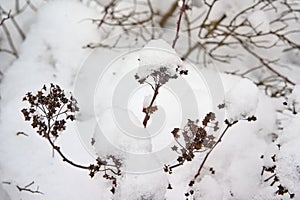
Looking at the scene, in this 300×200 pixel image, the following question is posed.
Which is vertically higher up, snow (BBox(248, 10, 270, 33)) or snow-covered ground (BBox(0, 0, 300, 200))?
snow (BBox(248, 10, 270, 33))

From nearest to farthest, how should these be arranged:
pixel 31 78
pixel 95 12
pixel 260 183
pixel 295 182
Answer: pixel 295 182
pixel 260 183
pixel 31 78
pixel 95 12

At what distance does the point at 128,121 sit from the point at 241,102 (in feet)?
1.22

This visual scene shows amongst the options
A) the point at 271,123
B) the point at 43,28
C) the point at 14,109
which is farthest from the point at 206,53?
the point at 14,109

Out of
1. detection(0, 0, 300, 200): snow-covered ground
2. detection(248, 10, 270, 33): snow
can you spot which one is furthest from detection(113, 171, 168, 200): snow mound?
detection(248, 10, 270, 33): snow

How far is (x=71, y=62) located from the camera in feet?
6.06

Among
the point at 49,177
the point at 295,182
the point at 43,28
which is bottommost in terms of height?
the point at 49,177

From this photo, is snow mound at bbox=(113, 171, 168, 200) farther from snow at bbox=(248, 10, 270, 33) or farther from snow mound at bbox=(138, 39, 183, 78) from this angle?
snow at bbox=(248, 10, 270, 33)

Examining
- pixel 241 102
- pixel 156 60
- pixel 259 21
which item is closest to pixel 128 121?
pixel 156 60

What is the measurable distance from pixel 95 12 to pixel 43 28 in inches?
10.7

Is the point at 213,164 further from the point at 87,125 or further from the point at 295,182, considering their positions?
the point at 87,125

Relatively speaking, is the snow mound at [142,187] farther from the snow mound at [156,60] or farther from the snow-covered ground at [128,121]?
the snow mound at [156,60]

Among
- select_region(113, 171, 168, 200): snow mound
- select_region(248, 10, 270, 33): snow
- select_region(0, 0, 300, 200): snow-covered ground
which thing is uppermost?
select_region(248, 10, 270, 33): snow

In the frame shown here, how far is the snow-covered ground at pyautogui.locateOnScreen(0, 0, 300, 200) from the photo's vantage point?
1.23 m

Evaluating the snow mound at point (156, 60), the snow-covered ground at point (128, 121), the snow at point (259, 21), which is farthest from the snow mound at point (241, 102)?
the snow at point (259, 21)
